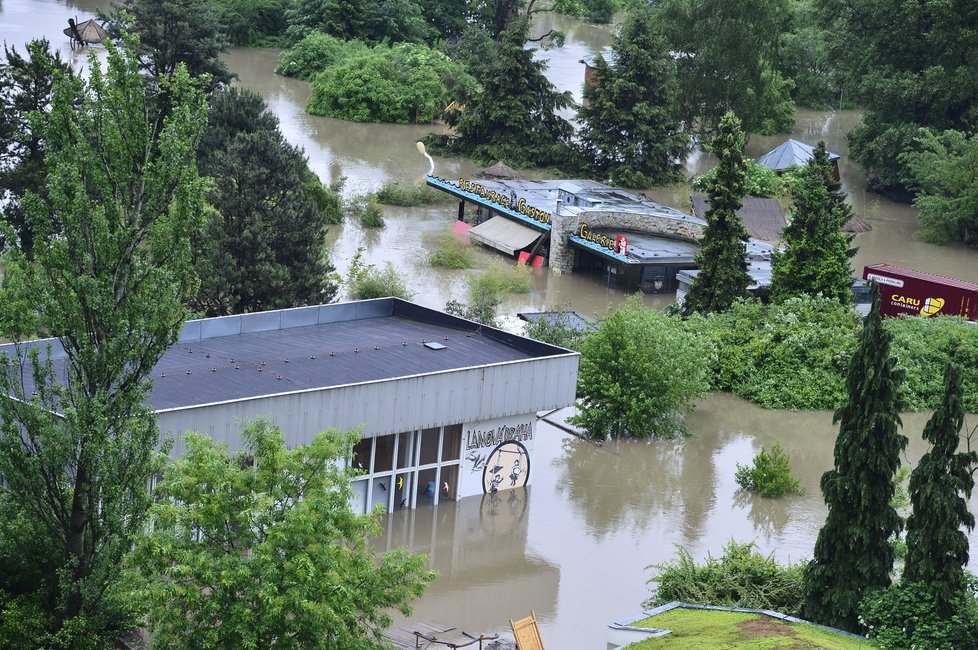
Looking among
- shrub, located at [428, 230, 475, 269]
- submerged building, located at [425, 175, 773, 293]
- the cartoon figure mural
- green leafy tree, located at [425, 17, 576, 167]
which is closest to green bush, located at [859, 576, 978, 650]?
the cartoon figure mural

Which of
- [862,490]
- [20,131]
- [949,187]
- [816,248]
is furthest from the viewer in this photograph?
[949,187]

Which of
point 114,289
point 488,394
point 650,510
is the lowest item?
point 650,510

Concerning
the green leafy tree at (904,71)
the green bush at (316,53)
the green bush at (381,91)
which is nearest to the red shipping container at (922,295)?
the green leafy tree at (904,71)

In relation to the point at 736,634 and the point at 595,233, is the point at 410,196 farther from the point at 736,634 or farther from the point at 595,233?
the point at 736,634

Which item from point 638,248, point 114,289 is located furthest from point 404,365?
point 638,248

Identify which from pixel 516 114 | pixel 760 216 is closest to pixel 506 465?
pixel 760 216

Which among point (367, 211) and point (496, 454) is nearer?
point (496, 454)

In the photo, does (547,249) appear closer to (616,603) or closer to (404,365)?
(404,365)
